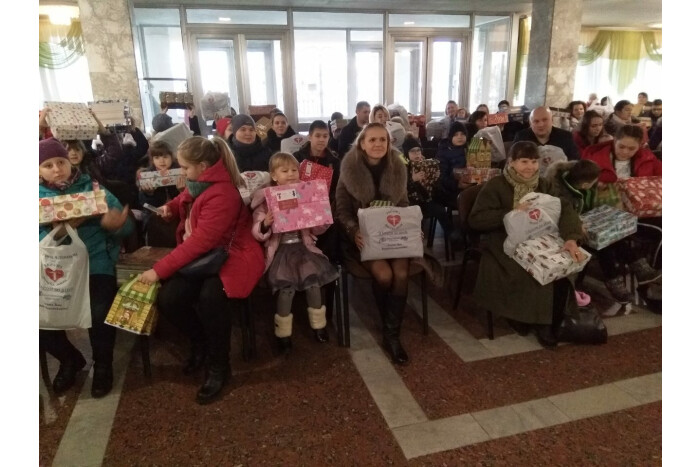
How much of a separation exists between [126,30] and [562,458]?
Answer: 652cm

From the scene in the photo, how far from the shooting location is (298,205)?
247 centimetres

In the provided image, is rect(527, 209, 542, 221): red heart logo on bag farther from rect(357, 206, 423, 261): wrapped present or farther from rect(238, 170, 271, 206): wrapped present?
rect(238, 170, 271, 206): wrapped present

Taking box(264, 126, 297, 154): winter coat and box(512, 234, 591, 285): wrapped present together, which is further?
box(264, 126, 297, 154): winter coat

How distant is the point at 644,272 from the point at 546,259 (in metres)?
1.19

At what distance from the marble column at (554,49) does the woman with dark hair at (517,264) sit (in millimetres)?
5432

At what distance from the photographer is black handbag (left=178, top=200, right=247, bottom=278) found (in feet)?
7.47

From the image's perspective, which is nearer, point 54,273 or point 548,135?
point 54,273

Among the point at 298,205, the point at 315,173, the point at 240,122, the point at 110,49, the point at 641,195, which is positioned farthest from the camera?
the point at 110,49

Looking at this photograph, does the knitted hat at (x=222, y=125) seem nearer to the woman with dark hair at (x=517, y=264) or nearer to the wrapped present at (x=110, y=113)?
the wrapped present at (x=110, y=113)

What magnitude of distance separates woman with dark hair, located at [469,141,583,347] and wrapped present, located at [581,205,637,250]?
0.24 m

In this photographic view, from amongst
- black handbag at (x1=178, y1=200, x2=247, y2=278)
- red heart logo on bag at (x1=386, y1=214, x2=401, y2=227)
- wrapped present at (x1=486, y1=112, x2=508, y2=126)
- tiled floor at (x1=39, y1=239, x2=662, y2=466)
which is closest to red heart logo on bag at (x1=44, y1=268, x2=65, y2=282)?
black handbag at (x1=178, y1=200, x2=247, y2=278)

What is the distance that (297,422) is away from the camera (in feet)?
7.06

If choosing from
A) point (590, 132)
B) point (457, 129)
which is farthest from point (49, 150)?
point (590, 132)

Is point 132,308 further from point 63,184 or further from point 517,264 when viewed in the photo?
point 517,264
